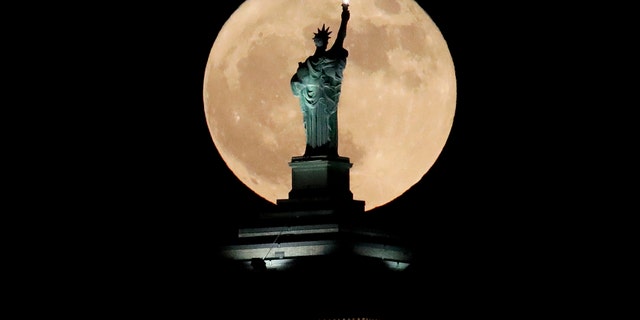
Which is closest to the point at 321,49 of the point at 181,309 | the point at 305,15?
the point at 305,15

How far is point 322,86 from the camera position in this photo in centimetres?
8631

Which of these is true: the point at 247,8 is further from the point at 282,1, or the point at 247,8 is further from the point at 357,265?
the point at 357,265

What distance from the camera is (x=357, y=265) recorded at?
8594 cm

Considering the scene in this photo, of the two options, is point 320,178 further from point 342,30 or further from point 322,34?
point 342,30

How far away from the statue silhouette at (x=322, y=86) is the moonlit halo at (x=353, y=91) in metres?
0.32

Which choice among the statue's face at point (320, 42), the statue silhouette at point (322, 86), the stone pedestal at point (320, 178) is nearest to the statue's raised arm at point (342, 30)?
the statue silhouette at point (322, 86)

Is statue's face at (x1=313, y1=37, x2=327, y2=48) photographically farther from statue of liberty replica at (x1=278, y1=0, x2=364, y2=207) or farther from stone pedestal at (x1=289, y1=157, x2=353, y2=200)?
stone pedestal at (x1=289, y1=157, x2=353, y2=200)

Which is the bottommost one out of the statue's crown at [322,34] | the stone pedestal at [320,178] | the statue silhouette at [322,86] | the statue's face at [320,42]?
the stone pedestal at [320,178]

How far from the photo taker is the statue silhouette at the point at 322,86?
283ft

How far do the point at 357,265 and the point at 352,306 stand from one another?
2.98ft

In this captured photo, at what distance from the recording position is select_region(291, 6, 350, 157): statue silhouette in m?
86.2

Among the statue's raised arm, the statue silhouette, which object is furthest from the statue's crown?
the statue's raised arm

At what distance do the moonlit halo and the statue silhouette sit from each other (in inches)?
12.4

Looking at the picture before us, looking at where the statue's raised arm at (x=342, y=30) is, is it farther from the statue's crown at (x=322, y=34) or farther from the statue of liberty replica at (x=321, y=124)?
the statue's crown at (x=322, y=34)
